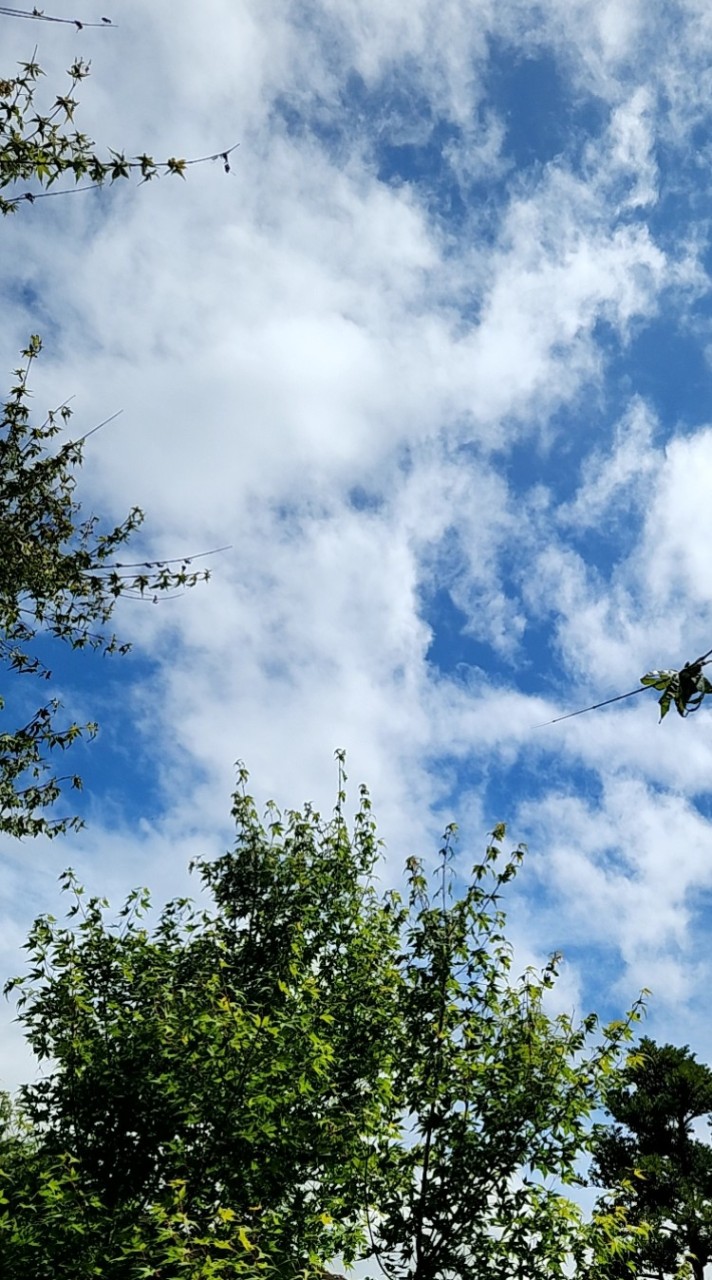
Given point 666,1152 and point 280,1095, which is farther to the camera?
point 666,1152

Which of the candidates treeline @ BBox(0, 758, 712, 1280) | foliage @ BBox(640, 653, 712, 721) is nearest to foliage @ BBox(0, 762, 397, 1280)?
treeline @ BBox(0, 758, 712, 1280)

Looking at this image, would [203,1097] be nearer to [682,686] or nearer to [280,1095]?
[280,1095]

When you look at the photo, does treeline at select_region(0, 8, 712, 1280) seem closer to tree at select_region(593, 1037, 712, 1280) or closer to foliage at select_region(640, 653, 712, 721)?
foliage at select_region(640, 653, 712, 721)

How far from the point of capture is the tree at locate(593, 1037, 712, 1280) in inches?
985

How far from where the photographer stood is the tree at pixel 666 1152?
25.0 metres

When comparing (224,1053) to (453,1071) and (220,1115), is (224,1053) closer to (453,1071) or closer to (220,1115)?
(220,1115)

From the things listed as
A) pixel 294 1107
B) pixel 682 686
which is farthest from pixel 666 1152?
pixel 682 686

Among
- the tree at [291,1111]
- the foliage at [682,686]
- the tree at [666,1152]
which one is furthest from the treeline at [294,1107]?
the tree at [666,1152]

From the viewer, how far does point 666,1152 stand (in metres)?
28.0

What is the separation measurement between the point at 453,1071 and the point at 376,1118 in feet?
3.78

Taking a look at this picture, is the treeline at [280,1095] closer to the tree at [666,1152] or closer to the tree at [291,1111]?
the tree at [291,1111]

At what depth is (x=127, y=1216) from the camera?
9680 mm

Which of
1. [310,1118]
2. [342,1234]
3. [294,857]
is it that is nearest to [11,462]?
[294,857]

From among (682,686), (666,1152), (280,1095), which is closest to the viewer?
(682,686)
